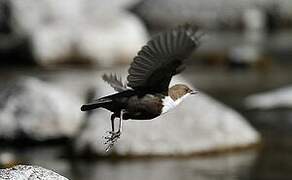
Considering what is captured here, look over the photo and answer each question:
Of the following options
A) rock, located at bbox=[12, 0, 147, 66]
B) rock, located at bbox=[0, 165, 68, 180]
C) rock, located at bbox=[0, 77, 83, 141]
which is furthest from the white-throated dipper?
rock, located at bbox=[12, 0, 147, 66]

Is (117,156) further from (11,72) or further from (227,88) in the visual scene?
(11,72)

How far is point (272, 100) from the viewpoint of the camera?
12.2 metres

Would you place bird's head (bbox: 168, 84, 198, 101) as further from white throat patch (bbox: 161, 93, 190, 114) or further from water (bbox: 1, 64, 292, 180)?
water (bbox: 1, 64, 292, 180)

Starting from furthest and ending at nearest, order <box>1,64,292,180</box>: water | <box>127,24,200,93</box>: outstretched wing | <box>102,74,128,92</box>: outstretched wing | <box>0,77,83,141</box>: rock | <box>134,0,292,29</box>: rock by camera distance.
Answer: <box>134,0,292,29</box>: rock → <box>0,77,83,141</box>: rock → <box>1,64,292,180</box>: water → <box>102,74,128,92</box>: outstretched wing → <box>127,24,200,93</box>: outstretched wing

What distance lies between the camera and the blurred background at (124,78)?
9.12 meters

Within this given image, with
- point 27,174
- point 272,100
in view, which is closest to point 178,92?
point 27,174

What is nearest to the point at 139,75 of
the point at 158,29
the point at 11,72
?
the point at 11,72

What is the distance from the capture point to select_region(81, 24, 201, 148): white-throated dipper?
15.7 ft

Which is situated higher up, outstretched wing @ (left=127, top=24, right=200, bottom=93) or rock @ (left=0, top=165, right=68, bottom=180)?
Answer: outstretched wing @ (left=127, top=24, right=200, bottom=93)

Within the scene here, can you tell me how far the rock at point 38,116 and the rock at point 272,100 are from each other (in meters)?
2.96

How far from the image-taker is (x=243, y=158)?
927 cm

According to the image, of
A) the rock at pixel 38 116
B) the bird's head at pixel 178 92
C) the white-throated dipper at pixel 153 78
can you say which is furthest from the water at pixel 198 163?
the white-throated dipper at pixel 153 78

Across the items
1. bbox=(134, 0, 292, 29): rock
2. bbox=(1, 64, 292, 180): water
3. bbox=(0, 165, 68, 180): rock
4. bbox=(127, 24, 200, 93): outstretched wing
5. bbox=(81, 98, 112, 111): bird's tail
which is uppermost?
bbox=(134, 0, 292, 29): rock

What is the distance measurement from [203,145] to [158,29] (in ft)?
39.7
